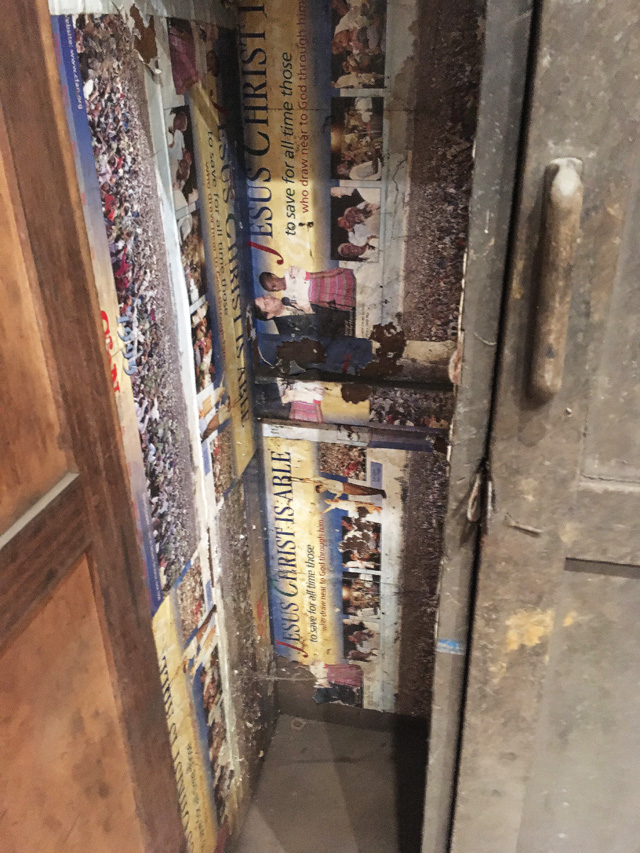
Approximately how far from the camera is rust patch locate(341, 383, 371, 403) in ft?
3.91

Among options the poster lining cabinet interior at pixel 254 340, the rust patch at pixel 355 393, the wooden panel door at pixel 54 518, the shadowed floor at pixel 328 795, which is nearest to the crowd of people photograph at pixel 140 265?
the poster lining cabinet interior at pixel 254 340

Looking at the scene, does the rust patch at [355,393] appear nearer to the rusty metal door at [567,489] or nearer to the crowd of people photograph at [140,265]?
the crowd of people photograph at [140,265]

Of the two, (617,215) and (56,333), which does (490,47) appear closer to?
(617,215)

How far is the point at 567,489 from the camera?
→ 646 millimetres

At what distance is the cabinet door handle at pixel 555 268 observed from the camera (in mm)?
516

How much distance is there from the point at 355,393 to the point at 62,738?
29.0 inches

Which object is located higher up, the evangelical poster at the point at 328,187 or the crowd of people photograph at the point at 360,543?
the evangelical poster at the point at 328,187

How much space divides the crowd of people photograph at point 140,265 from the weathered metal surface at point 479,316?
0.39 m

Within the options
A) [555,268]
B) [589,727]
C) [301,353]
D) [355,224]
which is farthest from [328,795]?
[555,268]

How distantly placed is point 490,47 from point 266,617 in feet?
3.99

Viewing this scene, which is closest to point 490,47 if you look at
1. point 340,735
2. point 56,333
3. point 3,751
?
point 56,333

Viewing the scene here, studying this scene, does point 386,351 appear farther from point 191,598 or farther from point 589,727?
point 589,727

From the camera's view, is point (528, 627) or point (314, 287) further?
point (314, 287)

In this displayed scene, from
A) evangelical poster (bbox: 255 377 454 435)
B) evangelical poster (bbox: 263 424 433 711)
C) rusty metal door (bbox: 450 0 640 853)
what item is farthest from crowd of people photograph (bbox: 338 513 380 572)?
rusty metal door (bbox: 450 0 640 853)
